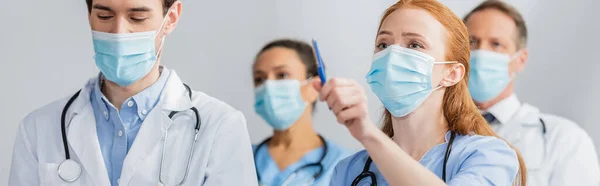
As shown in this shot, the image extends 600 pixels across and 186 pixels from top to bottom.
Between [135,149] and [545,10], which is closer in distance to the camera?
[135,149]

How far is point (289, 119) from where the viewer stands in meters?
2.72

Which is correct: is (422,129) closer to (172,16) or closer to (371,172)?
(371,172)

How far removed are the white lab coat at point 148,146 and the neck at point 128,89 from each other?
2.0 inches

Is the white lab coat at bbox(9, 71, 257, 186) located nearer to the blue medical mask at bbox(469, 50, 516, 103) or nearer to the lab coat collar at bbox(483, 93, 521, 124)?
the blue medical mask at bbox(469, 50, 516, 103)

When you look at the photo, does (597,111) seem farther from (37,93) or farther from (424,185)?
(37,93)

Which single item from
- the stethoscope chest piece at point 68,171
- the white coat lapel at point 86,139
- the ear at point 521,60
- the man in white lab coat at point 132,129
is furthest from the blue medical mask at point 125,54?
the ear at point 521,60

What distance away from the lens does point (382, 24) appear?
1.94 m

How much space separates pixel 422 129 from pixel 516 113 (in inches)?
38.8

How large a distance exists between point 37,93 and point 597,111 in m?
1.94

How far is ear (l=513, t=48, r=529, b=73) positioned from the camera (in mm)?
2836

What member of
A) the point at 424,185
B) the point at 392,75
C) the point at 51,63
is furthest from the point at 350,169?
the point at 51,63

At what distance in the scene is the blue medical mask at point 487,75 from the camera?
8.75 ft

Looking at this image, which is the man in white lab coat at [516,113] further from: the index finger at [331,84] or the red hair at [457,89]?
the index finger at [331,84]

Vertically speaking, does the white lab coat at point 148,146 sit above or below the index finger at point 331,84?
below
